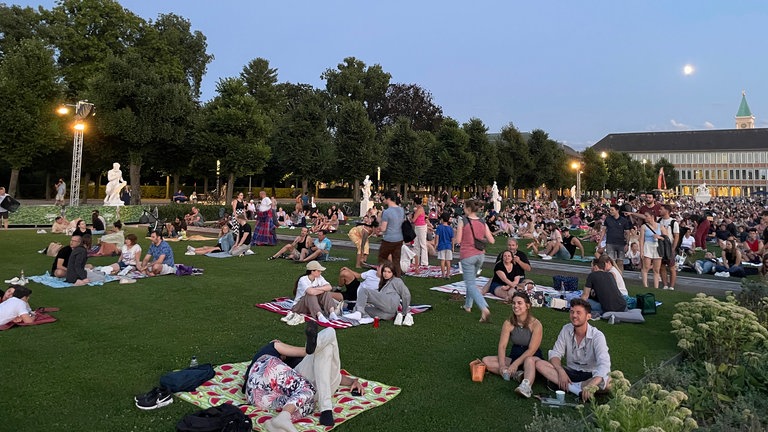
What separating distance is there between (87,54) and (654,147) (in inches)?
5177

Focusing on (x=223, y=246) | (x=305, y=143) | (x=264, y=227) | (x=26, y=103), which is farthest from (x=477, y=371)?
(x=305, y=143)

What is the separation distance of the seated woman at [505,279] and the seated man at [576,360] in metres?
4.22

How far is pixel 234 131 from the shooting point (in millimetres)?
36969

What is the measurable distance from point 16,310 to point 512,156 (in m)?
57.8

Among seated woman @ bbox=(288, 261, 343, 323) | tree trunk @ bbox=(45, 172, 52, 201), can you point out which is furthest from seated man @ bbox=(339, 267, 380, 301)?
tree trunk @ bbox=(45, 172, 52, 201)

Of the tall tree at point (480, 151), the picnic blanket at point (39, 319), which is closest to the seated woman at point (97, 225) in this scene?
the picnic blanket at point (39, 319)

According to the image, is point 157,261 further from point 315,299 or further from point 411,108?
point 411,108

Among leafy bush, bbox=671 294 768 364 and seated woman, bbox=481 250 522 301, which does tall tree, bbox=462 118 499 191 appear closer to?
seated woman, bbox=481 250 522 301

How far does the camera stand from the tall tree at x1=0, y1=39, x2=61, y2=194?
30.5m

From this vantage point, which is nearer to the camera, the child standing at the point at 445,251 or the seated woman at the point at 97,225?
the child standing at the point at 445,251

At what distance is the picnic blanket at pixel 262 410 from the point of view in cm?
462

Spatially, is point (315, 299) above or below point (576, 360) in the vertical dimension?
above

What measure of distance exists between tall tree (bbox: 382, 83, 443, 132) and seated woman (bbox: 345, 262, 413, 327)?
60.2m

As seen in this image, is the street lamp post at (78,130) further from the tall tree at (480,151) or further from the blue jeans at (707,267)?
the tall tree at (480,151)
